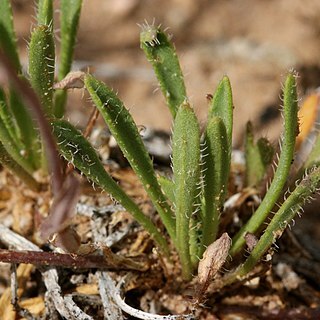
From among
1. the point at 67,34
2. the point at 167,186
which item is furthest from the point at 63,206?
the point at 67,34

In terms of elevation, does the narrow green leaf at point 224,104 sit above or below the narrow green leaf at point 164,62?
below

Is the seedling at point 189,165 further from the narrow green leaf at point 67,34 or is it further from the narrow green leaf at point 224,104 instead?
the narrow green leaf at point 67,34

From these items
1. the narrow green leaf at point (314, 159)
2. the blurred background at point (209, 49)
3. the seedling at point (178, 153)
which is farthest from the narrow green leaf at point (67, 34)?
the blurred background at point (209, 49)

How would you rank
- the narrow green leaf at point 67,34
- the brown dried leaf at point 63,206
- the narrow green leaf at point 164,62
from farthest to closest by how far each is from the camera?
the narrow green leaf at point 67,34 → the narrow green leaf at point 164,62 → the brown dried leaf at point 63,206

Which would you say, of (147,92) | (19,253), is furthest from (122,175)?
(147,92)

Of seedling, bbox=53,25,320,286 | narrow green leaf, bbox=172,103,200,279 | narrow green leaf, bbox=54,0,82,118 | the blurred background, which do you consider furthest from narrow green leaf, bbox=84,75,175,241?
the blurred background

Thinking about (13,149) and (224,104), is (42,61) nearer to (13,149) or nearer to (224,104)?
(13,149)

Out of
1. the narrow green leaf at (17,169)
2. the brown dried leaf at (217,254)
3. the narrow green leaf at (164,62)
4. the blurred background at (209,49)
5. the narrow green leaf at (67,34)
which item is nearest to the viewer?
the brown dried leaf at (217,254)
